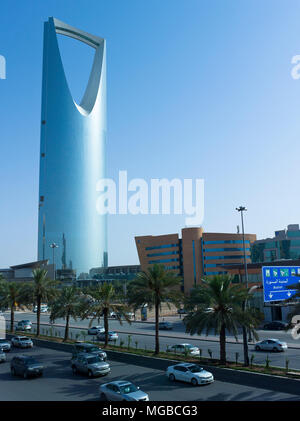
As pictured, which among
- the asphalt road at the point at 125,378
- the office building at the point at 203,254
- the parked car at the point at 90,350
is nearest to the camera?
the asphalt road at the point at 125,378

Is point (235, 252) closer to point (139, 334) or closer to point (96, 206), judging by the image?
point (139, 334)

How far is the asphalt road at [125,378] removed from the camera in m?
18.9

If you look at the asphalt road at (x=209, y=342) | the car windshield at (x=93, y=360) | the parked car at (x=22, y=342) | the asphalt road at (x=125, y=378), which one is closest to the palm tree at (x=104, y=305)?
the asphalt road at (x=209, y=342)

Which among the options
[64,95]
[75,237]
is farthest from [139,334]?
[64,95]

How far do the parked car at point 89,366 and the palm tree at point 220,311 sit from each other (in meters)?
5.74

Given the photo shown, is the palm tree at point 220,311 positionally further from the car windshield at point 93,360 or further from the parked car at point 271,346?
the parked car at point 271,346

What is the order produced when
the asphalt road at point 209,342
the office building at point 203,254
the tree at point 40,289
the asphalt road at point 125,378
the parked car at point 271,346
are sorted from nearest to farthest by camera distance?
1. the asphalt road at point 125,378
2. the asphalt road at point 209,342
3. the parked car at point 271,346
4. the tree at point 40,289
5. the office building at point 203,254

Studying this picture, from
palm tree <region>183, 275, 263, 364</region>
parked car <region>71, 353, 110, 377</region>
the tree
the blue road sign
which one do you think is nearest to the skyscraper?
the tree

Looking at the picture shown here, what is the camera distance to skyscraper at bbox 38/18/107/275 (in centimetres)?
18625

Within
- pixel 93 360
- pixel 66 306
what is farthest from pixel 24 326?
pixel 93 360

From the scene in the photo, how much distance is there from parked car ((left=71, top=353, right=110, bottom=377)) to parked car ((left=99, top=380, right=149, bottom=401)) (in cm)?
529

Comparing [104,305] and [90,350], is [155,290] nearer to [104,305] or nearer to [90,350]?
[104,305]
